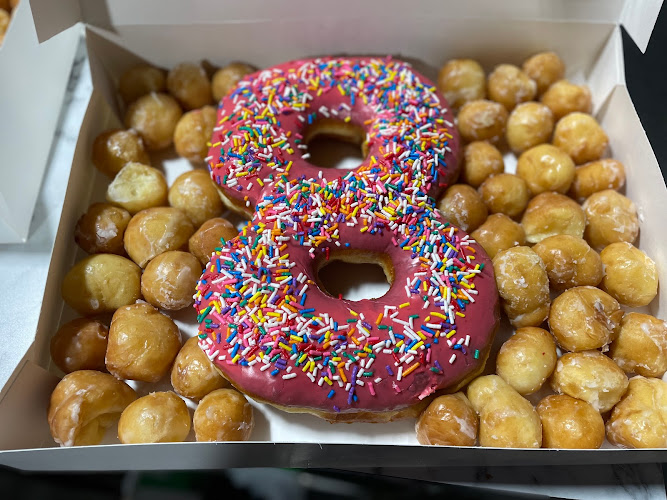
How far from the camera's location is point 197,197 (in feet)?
5.38

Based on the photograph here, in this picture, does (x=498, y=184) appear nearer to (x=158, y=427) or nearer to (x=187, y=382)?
(x=187, y=382)

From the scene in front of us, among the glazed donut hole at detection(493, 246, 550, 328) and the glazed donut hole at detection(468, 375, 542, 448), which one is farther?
the glazed donut hole at detection(493, 246, 550, 328)

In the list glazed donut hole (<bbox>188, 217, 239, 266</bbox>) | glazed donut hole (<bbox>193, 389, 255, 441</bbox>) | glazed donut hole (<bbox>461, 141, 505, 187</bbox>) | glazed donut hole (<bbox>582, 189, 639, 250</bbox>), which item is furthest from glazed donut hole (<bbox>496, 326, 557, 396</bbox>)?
glazed donut hole (<bbox>188, 217, 239, 266</bbox>)

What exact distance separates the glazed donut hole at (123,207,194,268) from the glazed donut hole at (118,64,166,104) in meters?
0.50

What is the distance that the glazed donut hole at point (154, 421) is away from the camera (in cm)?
131

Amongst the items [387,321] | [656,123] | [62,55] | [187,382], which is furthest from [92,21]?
[656,123]

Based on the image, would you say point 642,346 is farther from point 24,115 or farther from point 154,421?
point 24,115

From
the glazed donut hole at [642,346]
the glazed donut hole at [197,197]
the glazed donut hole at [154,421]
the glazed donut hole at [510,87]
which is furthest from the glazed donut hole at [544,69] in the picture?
the glazed donut hole at [154,421]

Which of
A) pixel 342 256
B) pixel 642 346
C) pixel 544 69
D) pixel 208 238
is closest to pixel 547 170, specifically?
pixel 544 69

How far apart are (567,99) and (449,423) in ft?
3.61

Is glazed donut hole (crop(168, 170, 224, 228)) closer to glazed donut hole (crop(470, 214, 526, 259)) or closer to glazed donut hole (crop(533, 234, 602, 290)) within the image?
glazed donut hole (crop(470, 214, 526, 259))

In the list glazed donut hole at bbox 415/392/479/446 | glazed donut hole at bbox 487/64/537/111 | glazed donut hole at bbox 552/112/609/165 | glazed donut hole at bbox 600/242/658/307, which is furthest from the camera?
glazed donut hole at bbox 487/64/537/111

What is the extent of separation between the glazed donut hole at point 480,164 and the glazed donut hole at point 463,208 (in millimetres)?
101

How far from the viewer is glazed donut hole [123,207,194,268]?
5.08 feet
